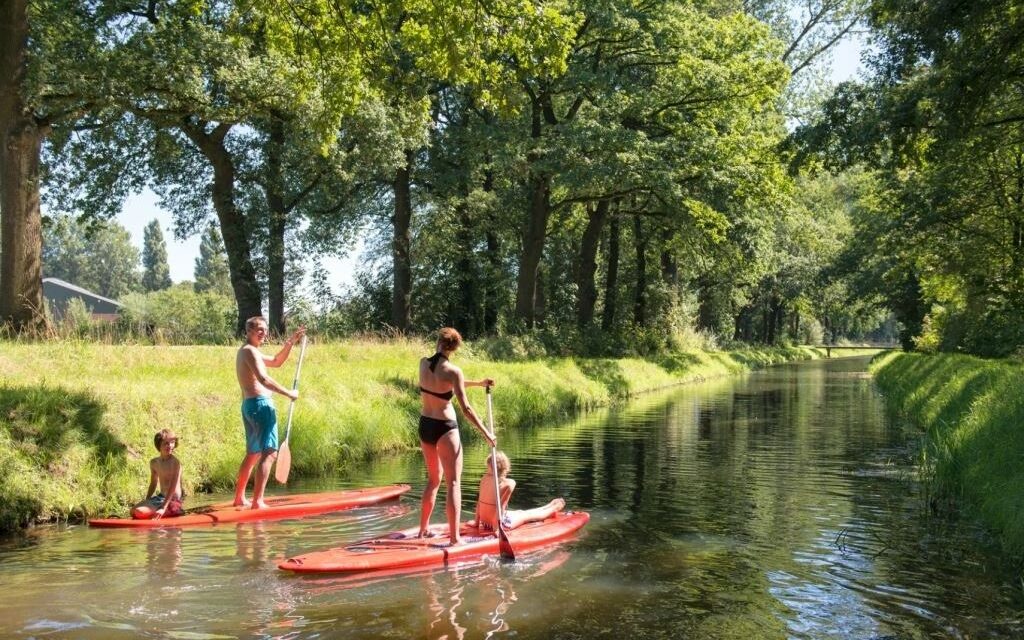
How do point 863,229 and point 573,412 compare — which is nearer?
point 573,412

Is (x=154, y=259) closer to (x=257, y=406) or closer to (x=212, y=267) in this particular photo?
(x=212, y=267)

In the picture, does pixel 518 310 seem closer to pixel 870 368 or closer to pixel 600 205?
pixel 600 205

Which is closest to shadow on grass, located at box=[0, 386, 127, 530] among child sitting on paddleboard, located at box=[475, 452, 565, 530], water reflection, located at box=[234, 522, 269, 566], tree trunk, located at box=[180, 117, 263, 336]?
water reflection, located at box=[234, 522, 269, 566]

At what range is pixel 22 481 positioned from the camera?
9492 mm

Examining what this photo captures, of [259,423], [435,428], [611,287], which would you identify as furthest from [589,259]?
[435,428]

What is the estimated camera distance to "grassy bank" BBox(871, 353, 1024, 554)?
9109 millimetres

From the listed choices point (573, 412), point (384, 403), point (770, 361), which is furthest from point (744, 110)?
point (770, 361)

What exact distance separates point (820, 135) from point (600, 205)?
1639 cm

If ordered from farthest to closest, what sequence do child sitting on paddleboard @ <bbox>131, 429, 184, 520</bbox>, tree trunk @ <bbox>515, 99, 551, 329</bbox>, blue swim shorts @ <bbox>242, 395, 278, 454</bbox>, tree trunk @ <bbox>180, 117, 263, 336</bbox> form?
1. tree trunk @ <bbox>515, 99, 551, 329</bbox>
2. tree trunk @ <bbox>180, 117, 263, 336</bbox>
3. blue swim shorts @ <bbox>242, 395, 278, 454</bbox>
4. child sitting on paddleboard @ <bbox>131, 429, 184, 520</bbox>

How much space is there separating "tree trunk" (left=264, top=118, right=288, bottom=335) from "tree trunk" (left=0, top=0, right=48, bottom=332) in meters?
9.38

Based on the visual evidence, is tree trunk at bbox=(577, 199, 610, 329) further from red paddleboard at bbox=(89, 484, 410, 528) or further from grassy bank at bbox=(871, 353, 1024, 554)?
red paddleboard at bbox=(89, 484, 410, 528)

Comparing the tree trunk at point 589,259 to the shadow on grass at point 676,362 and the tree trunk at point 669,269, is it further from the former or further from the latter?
the tree trunk at point 669,269

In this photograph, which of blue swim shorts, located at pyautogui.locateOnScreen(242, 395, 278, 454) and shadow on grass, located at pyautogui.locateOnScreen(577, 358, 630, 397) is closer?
blue swim shorts, located at pyautogui.locateOnScreen(242, 395, 278, 454)

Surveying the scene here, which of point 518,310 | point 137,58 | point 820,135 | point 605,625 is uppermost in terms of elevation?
point 137,58
